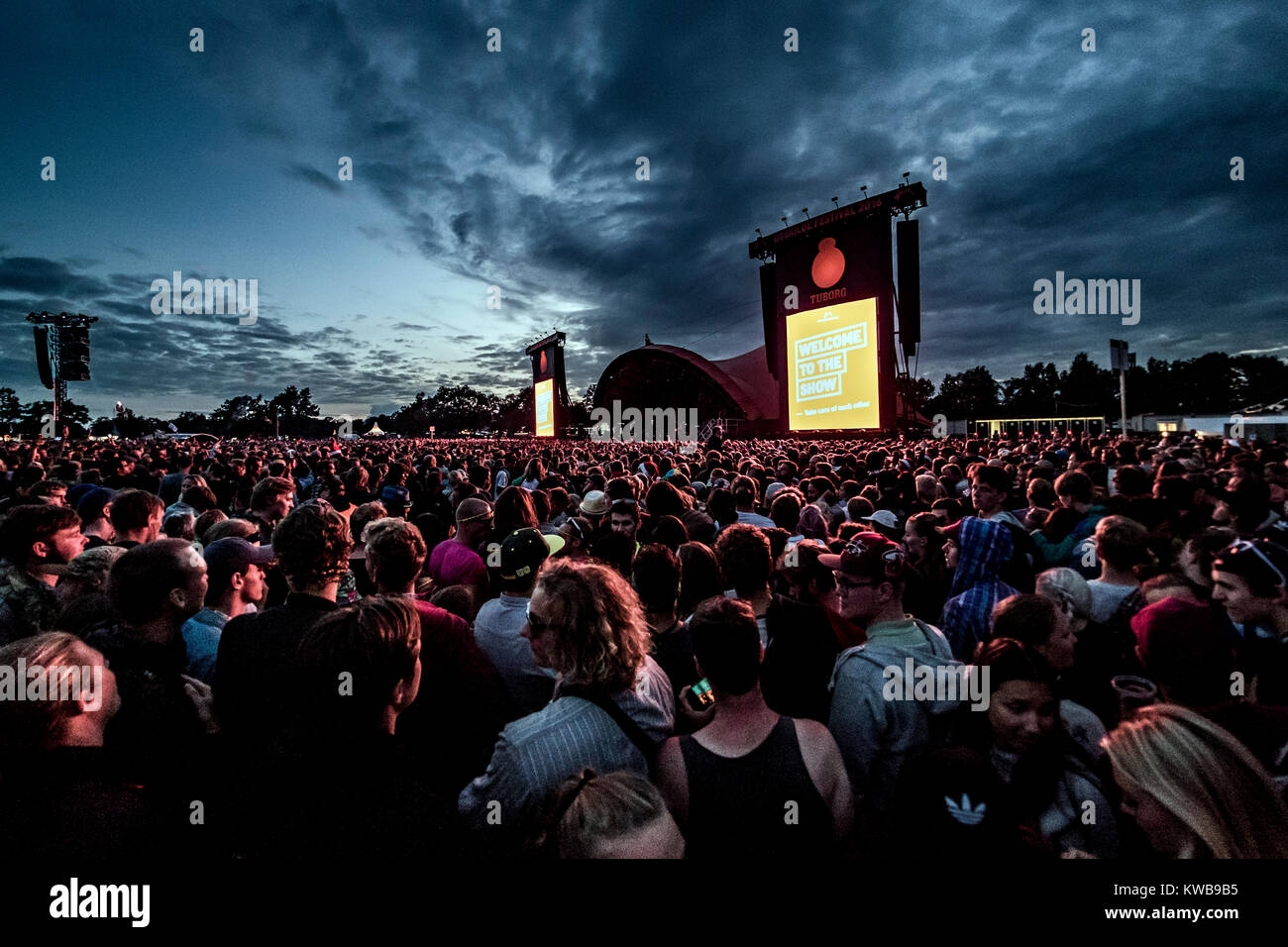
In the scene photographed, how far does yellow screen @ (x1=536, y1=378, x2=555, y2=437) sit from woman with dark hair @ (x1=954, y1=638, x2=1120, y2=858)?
48.0 m

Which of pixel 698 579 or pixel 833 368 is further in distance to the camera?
pixel 833 368

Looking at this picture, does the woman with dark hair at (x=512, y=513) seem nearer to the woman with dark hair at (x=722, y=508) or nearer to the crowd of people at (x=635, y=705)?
the crowd of people at (x=635, y=705)

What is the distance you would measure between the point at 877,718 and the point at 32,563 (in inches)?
173

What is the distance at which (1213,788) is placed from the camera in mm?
1294

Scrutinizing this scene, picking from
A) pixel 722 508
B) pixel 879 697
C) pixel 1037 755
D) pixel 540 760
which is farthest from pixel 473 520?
pixel 1037 755

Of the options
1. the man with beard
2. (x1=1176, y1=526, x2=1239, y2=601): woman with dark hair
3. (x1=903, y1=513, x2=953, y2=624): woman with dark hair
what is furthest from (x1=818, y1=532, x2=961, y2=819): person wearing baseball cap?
the man with beard

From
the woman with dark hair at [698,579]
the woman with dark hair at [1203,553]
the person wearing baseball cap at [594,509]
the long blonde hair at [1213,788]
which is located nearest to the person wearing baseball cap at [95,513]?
the person wearing baseball cap at [594,509]

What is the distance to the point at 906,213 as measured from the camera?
26.8 metres

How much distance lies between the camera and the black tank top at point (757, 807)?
1643 millimetres

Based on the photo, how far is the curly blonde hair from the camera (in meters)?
1.85

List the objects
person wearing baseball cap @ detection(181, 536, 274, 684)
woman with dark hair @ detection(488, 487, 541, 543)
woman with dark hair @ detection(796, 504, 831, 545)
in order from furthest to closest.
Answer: woman with dark hair @ detection(796, 504, 831, 545)
woman with dark hair @ detection(488, 487, 541, 543)
person wearing baseball cap @ detection(181, 536, 274, 684)

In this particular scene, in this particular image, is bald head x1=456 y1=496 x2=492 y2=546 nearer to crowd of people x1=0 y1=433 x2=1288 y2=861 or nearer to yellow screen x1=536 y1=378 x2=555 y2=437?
crowd of people x1=0 y1=433 x2=1288 y2=861

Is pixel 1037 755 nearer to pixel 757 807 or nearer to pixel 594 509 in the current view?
pixel 757 807
